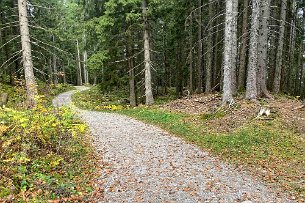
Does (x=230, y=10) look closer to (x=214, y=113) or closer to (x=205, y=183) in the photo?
(x=214, y=113)

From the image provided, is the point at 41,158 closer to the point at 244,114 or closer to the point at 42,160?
the point at 42,160

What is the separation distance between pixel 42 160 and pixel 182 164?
400cm

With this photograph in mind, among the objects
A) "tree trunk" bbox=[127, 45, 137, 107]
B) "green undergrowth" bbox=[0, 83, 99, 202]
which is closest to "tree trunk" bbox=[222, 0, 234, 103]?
"green undergrowth" bbox=[0, 83, 99, 202]

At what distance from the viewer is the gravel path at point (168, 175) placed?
21.0 ft

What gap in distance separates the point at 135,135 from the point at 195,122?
303 centimetres

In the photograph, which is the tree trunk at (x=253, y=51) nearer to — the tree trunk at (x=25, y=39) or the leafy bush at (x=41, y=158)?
the leafy bush at (x=41, y=158)

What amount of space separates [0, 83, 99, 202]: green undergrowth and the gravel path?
67cm

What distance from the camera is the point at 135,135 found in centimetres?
1176

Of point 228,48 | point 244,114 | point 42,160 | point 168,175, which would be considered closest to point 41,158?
point 42,160

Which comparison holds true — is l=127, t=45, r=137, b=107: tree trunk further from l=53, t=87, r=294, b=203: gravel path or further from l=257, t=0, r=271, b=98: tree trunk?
l=53, t=87, r=294, b=203: gravel path

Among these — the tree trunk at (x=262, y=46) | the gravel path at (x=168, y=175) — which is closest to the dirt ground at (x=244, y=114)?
the tree trunk at (x=262, y=46)

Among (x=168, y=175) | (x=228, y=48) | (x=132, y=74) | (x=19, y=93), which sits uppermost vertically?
(x=228, y=48)

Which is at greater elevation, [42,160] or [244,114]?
[244,114]

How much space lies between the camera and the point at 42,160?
721 cm
